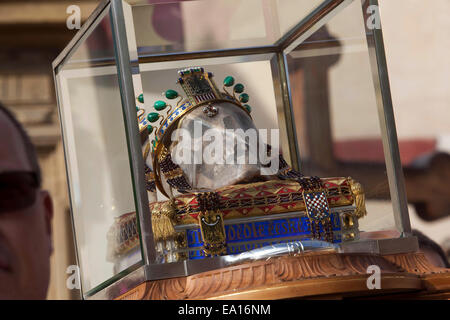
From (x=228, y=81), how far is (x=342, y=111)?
250 mm

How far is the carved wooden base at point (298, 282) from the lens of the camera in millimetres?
1007

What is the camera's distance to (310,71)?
1.60m

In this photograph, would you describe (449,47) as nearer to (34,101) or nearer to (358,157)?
(358,157)

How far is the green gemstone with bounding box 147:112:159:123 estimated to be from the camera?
134cm

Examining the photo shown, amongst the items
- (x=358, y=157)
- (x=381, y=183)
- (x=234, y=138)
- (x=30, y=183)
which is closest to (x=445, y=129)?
(x=358, y=157)

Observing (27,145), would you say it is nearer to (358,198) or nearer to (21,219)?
(21,219)

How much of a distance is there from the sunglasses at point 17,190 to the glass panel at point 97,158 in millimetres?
220

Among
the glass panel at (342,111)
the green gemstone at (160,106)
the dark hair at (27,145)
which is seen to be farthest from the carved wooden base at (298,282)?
the green gemstone at (160,106)

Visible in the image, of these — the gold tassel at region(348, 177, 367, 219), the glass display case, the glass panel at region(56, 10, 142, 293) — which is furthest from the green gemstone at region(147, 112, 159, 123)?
the gold tassel at region(348, 177, 367, 219)

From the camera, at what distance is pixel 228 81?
1.49 m

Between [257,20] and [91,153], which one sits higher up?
[257,20]

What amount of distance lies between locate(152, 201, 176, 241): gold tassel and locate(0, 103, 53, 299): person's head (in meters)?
0.22

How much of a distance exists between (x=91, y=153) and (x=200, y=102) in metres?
0.21

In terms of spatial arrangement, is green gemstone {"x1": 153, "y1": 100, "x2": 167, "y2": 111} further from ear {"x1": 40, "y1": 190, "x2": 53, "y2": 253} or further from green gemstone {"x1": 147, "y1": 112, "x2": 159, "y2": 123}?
ear {"x1": 40, "y1": 190, "x2": 53, "y2": 253}
